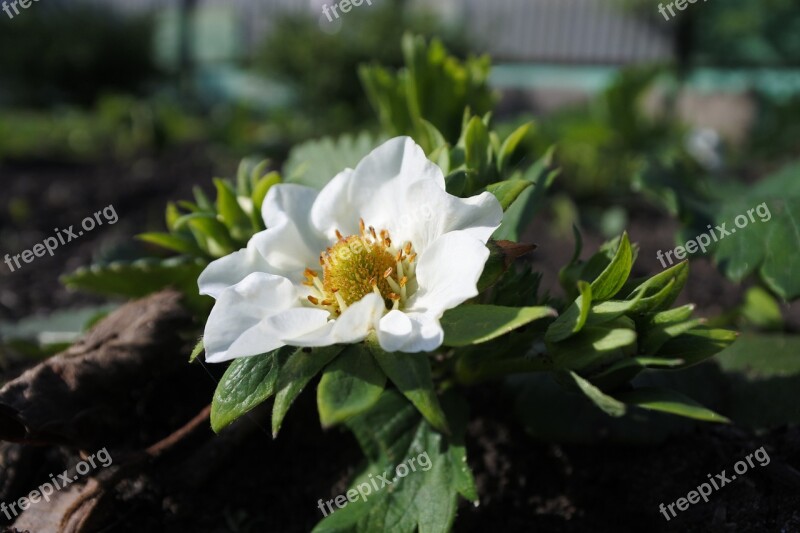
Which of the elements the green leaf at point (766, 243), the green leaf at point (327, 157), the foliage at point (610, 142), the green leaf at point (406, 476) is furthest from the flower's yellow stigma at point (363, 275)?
the foliage at point (610, 142)

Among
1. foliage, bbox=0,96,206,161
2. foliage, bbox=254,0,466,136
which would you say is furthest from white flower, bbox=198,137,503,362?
foliage, bbox=254,0,466,136

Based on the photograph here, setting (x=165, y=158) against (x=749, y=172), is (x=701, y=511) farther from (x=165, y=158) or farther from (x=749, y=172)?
(x=165, y=158)

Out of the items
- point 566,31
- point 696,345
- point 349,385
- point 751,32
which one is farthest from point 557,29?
point 349,385

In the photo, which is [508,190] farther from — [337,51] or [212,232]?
[337,51]

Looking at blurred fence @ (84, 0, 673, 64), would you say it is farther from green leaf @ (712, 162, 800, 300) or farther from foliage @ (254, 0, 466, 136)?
green leaf @ (712, 162, 800, 300)

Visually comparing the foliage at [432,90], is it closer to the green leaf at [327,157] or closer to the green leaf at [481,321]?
the green leaf at [327,157]
